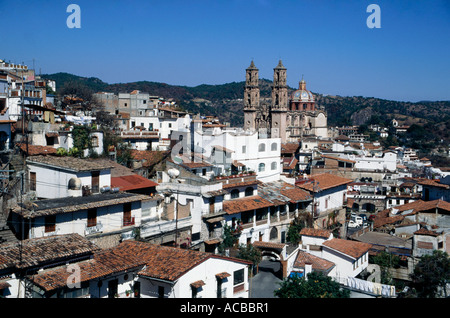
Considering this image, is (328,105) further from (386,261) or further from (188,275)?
(188,275)

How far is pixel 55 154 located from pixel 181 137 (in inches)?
392

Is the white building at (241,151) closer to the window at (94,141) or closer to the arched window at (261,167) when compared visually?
the arched window at (261,167)

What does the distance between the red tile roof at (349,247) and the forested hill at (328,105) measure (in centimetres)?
7337

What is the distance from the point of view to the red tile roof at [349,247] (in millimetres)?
17188

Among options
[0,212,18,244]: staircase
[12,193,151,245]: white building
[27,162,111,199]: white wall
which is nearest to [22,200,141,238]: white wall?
[12,193,151,245]: white building

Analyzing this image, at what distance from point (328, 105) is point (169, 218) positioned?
418 ft

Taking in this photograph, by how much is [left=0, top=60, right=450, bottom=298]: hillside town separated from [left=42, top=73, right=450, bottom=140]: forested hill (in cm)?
6678

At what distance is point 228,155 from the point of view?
24.6 metres

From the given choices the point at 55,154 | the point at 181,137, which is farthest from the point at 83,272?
the point at 181,137

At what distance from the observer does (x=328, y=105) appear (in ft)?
462

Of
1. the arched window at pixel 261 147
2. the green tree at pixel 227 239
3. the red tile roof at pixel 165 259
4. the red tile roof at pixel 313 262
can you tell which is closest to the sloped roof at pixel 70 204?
the red tile roof at pixel 165 259
